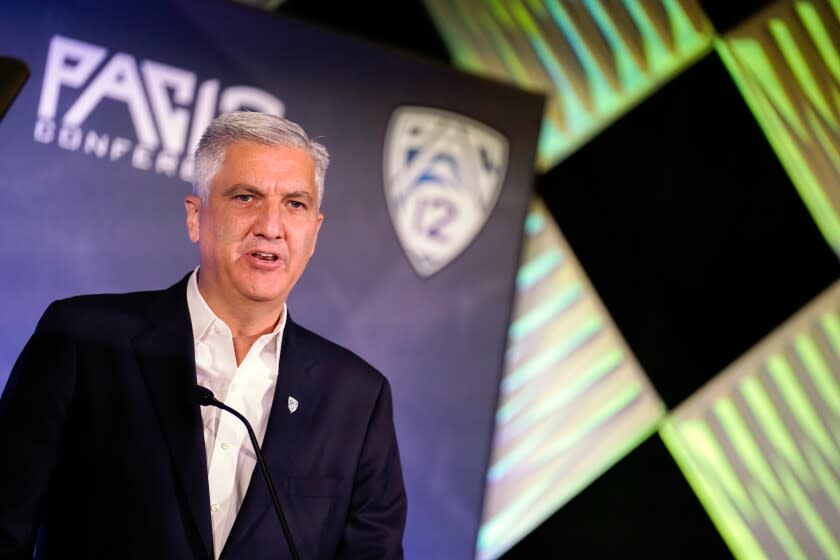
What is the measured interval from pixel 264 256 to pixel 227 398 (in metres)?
0.32

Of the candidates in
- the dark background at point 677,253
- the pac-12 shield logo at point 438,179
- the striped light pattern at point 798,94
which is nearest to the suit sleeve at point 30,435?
the pac-12 shield logo at point 438,179

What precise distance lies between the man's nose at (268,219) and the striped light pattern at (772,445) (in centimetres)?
129

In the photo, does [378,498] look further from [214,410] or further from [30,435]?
[30,435]

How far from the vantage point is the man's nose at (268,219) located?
80.8 inches

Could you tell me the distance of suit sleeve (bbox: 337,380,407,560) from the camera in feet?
6.93

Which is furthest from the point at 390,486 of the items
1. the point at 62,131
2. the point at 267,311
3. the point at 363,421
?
the point at 62,131

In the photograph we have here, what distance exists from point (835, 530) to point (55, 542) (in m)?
2.07

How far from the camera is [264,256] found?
2.09 meters

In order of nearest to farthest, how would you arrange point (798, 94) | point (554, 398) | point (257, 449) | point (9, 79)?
point (9, 79)
point (257, 449)
point (554, 398)
point (798, 94)

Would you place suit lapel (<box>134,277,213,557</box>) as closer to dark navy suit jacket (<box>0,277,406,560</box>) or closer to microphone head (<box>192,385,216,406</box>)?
dark navy suit jacket (<box>0,277,406,560</box>)

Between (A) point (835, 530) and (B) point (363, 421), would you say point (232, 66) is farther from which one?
(A) point (835, 530)

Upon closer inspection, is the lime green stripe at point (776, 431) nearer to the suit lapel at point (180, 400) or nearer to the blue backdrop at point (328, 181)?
the blue backdrop at point (328, 181)

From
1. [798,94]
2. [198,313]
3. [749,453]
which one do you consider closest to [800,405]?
[749,453]

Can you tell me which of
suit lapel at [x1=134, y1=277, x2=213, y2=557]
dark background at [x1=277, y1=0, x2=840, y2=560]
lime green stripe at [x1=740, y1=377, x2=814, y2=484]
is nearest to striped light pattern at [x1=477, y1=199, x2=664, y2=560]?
dark background at [x1=277, y1=0, x2=840, y2=560]
